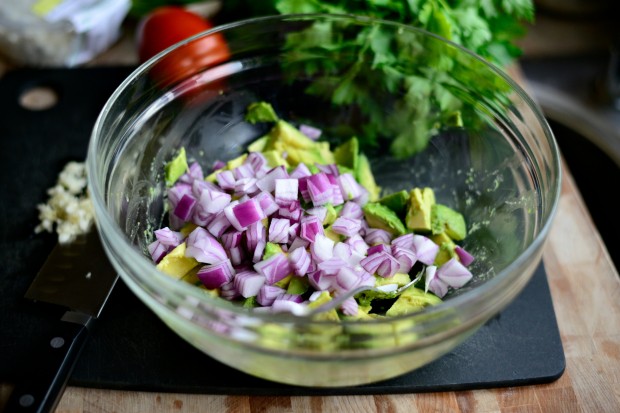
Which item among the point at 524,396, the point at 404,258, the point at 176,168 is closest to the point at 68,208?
the point at 176,168

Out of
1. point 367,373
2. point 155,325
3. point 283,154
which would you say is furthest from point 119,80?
point 367,373

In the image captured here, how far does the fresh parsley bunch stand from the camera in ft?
4.63

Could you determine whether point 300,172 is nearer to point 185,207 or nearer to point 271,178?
point 271,178

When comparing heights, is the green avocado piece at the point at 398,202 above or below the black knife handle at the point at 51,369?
above

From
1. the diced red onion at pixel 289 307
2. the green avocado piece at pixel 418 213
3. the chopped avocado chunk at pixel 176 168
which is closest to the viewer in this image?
the diced red onion at pixel 289 307

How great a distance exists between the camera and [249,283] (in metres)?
1.14

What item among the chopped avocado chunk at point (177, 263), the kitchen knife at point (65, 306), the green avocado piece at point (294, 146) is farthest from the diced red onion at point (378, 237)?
the kitchen knife at point (65, 306)

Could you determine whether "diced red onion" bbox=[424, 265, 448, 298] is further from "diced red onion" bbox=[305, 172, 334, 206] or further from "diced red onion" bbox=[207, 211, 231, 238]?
"diced red onion" bbox=[207, 211, 231, 238]

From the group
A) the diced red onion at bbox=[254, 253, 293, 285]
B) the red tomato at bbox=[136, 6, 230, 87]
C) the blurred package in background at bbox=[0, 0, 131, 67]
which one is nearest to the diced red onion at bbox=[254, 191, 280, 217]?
the diced red onion at bbox=[254, 253, 293, 285]

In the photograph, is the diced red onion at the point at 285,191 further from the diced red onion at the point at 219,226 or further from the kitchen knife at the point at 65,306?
the kitchen knife at the point at 65,306

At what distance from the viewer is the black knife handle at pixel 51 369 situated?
108 cm

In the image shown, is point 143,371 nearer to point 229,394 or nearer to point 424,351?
point 229,394

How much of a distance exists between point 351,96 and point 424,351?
66 cm

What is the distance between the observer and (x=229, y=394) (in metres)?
1.16
